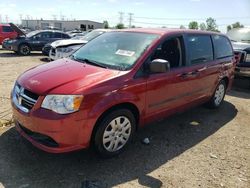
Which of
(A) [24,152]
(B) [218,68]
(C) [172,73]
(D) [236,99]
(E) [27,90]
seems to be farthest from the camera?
(D) [236,99]

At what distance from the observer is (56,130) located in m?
3.24

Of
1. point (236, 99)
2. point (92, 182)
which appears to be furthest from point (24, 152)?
point (236, 99)

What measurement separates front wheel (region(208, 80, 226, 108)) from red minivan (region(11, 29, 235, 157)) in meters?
0.83

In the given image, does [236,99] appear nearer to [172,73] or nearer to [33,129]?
[172,73]

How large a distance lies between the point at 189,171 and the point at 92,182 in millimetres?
1293

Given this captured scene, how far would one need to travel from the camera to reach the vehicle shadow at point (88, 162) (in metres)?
3.33

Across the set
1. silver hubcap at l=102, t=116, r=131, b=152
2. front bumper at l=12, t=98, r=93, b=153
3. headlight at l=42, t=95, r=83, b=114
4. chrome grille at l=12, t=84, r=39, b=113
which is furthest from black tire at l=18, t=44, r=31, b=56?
headlight at l=42, t=95, r=83, b=114

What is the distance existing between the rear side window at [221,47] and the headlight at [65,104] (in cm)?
353

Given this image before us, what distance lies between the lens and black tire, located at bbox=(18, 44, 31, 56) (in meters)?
15.5

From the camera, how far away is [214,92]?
5.99 m

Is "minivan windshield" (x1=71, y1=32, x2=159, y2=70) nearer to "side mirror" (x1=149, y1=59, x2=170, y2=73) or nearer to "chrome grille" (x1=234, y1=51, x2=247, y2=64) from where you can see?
"side mirror" (x1=149, y1=59, x2=170, y2=73)

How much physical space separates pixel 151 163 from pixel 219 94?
3.18 meters

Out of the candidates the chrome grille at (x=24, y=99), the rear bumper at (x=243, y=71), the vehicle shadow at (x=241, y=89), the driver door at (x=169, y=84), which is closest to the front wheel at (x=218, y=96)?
the driver door at (x=169, y=84)

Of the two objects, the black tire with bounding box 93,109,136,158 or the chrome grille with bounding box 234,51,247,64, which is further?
the chrome grille with bounding box 234,51,247,64
